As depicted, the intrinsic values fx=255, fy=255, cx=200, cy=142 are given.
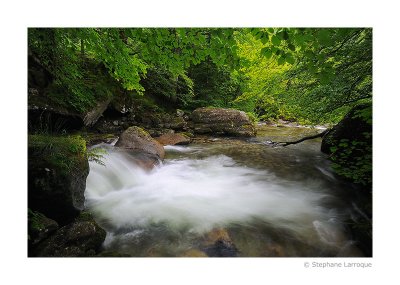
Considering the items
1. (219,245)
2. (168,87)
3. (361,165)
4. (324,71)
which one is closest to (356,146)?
(361,165)

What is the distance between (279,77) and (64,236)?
447 centimetres

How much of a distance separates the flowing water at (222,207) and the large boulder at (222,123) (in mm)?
4557

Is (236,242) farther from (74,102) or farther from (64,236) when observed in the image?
(74,102)

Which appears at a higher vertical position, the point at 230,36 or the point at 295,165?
the point at 230,36

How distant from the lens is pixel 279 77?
5.08m

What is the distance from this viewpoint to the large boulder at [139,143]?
274 inches

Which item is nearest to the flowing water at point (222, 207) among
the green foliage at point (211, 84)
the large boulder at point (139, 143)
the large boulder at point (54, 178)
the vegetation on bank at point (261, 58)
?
the large boulder at point (139, 143)

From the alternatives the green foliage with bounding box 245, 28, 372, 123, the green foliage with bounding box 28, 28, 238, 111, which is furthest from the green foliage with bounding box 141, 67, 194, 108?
the green foliage with bounding box 28, 28, 238, 111

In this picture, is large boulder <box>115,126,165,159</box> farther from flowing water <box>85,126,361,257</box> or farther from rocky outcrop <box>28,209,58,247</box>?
rocky outcrop <box>28,209,58,247</box>

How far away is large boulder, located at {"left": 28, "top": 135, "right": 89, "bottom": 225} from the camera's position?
9.23 feet

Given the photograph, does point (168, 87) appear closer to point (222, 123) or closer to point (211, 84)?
point (211, 84)

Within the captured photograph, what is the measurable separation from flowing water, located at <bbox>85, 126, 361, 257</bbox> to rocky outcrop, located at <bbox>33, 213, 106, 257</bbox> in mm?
198

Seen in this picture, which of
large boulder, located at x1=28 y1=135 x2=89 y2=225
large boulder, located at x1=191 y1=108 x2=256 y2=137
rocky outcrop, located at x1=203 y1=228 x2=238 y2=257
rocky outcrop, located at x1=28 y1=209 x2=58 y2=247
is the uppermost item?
large boulder, located at x1=191 y1=108 x2=256 y2=137
